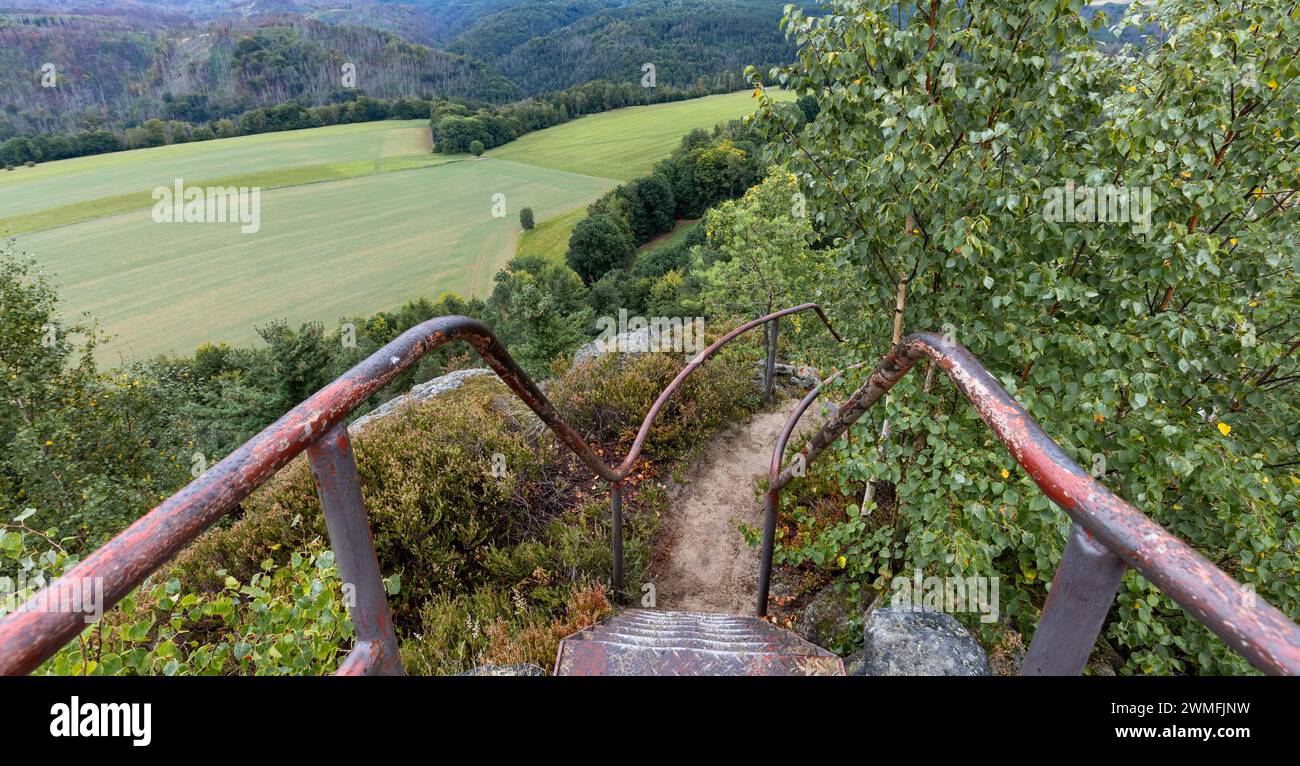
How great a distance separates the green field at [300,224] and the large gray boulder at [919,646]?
46074 millimetres

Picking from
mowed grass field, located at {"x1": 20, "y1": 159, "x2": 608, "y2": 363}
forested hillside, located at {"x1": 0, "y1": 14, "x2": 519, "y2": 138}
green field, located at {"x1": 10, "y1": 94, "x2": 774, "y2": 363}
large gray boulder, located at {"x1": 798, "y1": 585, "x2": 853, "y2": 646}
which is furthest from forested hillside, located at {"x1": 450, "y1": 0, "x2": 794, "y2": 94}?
large gray boulder, located at {"x1": 798, "y1": 585, "x2": 853, "y2": 646}

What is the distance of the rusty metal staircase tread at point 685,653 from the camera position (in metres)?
2.96

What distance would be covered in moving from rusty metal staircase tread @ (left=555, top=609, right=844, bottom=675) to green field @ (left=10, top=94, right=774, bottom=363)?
1778 inches

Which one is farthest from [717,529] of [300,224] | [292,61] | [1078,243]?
[292,61]

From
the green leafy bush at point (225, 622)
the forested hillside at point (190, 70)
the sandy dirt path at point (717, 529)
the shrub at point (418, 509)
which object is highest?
the forested hillside at point (190, 70)

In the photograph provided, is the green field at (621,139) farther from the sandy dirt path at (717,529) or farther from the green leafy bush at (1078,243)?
the green leafy bush at (1078,243)

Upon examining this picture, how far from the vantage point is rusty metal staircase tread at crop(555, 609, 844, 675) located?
2957mm

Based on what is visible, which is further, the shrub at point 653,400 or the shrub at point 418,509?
the shrub at point 653,400

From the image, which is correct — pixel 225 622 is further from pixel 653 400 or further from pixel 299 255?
pixel 299 255

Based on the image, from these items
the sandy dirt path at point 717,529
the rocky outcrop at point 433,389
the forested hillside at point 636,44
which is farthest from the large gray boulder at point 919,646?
the forested hillside at point 636,44

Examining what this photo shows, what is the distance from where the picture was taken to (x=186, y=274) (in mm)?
49750

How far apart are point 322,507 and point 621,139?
273 ft

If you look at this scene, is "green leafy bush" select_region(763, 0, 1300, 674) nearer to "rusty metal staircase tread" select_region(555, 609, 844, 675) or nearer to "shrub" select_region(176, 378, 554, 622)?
"rusty metal staircase tread" select_region(555, 609, 844, 675)

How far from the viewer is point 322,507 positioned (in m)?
1.12
